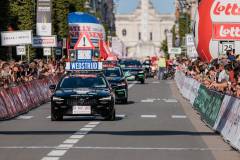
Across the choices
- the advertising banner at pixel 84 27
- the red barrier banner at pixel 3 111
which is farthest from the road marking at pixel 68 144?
the advertising banner at pixel 84 27

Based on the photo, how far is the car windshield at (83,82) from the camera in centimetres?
2966

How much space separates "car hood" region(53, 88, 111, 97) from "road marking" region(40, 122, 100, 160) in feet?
6.83

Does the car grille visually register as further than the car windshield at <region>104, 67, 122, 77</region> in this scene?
No

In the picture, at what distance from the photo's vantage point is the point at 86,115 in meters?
28.8

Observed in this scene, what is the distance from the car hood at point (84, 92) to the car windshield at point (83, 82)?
421mm

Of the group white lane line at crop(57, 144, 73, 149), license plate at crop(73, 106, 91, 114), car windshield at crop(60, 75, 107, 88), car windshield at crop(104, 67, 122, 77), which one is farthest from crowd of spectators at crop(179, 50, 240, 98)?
car windshield at crop(104, 67, 122, 77)

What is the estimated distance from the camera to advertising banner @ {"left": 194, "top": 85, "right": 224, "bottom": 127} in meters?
25.2

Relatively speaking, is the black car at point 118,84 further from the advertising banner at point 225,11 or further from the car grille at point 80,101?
the advertising banner at point 225,11

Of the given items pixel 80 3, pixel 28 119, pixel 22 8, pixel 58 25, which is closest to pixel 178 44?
pixel 80 3

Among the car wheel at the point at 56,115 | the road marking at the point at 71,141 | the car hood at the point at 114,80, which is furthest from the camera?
the car hood at the point at 114,80

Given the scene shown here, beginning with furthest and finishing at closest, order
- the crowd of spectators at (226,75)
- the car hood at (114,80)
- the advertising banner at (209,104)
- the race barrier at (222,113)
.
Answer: the car hood at (114,80)
the advertising banner at (209,104)
the crowd of spectators at (226,75)
the race barrier at (222,113)

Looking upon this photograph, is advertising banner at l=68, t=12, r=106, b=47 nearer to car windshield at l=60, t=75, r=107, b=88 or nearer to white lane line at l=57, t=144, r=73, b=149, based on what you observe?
car windshield at l=60, t=75, r=107, b=88

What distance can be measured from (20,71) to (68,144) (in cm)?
2382

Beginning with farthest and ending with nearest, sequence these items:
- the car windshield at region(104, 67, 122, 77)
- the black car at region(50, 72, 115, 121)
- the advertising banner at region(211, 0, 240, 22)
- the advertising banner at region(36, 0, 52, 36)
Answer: the advertising banner at region(36, 0, 52, 36), the car windshield at region(104, 67, 122, 77), the black car at region(50, 72, 115, 121), the advertising banner at region(211, 0, 240, 22)
